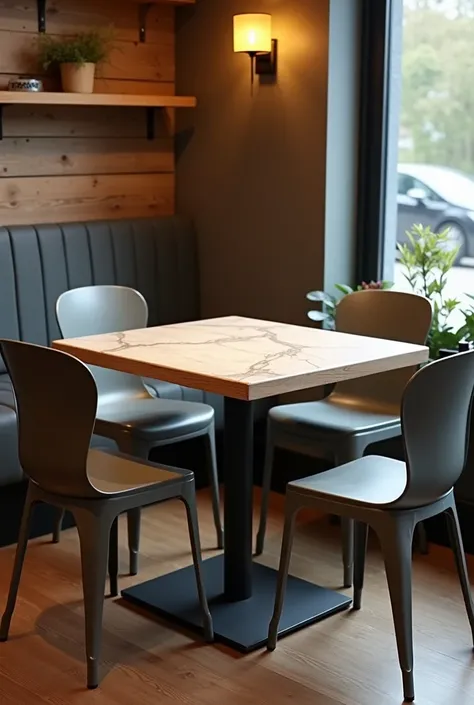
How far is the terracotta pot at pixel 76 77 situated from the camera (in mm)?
4016

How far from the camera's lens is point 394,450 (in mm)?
3828

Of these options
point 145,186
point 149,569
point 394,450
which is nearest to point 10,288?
point 145,186

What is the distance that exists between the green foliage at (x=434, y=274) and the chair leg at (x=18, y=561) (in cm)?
A: 151

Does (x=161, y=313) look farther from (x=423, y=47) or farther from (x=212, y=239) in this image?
(x=423, y=47)

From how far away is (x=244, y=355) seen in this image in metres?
2.92

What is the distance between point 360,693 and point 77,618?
87 cm

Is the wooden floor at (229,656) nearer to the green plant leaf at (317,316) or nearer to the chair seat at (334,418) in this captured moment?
the chair seat at (334,418)

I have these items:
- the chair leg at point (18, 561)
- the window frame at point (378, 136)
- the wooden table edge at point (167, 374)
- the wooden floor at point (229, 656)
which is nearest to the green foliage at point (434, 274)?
the window frame at point (378, 136)

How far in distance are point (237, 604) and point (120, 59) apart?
2402 mm

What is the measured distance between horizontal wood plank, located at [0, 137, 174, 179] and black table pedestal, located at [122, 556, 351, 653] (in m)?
1.77

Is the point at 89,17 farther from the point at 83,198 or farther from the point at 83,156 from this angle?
the point at 83,198

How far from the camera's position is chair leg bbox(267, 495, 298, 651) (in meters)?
2.74

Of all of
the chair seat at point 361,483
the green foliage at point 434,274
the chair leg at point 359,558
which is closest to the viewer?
the chair seat at point 361,483

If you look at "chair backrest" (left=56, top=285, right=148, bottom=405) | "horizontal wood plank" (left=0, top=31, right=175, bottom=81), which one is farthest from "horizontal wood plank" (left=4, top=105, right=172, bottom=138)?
"chair backrest" (left=56, top=285, right=148, bottom=405)
